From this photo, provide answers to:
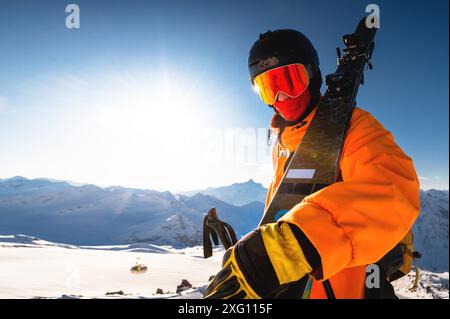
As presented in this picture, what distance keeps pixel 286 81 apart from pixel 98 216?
127 m

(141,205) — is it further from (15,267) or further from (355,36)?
(355,36)

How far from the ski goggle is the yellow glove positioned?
1564 mm

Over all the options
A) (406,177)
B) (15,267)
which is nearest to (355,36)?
(406,177)

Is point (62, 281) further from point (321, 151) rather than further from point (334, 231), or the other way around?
point (334, 231)

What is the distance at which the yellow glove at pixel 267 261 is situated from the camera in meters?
1.06

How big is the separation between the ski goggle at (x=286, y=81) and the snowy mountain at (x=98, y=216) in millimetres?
75680

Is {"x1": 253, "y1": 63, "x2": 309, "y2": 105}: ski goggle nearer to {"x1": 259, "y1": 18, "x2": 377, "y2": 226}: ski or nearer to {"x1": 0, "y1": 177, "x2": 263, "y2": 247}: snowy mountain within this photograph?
{"x1": 259, "y1": 18, "x2": 377, "y2": 226}: ski

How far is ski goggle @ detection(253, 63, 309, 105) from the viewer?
229cm

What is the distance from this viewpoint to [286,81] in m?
2.36

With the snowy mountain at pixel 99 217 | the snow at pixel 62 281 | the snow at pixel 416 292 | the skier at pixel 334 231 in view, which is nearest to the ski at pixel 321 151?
the skier at pixel 334 231

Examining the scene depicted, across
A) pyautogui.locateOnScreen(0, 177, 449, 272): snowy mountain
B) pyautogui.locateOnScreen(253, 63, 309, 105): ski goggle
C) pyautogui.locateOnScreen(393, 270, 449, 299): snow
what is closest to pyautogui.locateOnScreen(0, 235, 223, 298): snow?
pyautogui.locateOnScreen(253, 63, 309, 105): ski goggle
